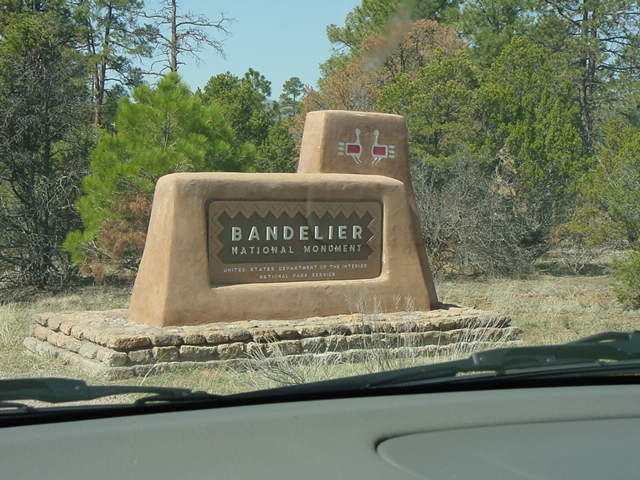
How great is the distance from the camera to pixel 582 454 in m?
2.04

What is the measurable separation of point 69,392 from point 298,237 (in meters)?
6.92

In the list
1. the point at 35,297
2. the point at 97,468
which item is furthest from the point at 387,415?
the point at 35,297

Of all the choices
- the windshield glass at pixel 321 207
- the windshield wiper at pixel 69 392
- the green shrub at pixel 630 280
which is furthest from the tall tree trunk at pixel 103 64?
the windshield wiper at pixel 69 392

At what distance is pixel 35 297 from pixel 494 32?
20.6 m

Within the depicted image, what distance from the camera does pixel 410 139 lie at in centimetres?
2078

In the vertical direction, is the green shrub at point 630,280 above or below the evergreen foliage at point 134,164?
below

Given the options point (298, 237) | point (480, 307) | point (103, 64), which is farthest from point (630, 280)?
point (103, 64)

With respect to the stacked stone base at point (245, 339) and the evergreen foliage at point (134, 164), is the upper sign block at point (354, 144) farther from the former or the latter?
the evergreen foliage at point (134, 164)

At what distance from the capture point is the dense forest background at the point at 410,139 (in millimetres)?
14367

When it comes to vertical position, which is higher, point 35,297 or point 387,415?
point 387,415

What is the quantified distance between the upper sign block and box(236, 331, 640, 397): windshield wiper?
719cm

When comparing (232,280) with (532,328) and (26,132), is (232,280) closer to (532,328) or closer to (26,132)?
(532,328)

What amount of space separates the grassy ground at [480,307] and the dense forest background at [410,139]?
755mm

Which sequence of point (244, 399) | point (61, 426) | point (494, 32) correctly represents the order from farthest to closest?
point (494, 32), point (244, 399), point (61, 426)
